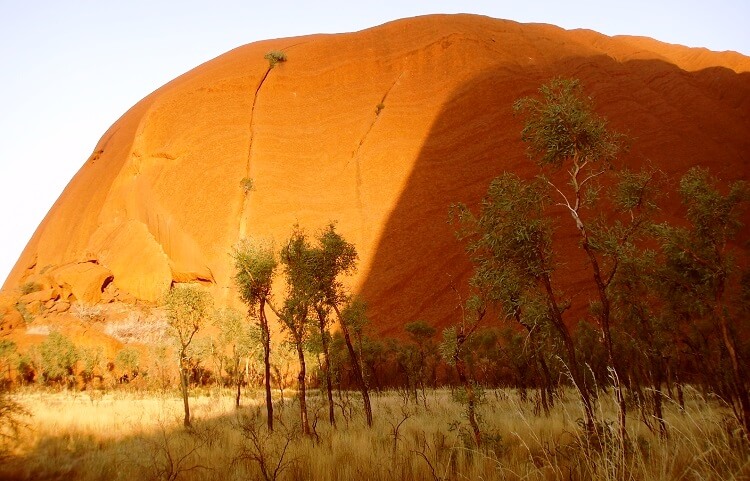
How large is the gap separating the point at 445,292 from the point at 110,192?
43832mm

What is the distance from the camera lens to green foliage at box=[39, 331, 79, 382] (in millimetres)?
35438

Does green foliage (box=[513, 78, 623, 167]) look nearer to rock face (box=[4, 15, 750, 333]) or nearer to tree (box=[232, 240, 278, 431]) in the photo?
tree (box=[232, 240, 278, 431])

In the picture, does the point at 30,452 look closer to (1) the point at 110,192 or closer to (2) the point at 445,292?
(2) the point at 445,292

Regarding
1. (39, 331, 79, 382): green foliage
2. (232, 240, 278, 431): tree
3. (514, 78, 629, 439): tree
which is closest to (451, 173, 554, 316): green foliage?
(514, 78, 629, 439): tree

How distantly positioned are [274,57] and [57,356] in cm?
4315

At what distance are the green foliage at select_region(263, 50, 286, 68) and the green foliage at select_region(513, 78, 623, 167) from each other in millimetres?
55040

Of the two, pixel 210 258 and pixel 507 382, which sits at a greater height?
pixel 210 258

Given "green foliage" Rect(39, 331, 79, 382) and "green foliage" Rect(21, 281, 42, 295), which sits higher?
"green foliage" Rect(21, 281, 42, 295)

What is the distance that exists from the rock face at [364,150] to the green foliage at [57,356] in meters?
6.79

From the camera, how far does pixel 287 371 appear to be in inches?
1540

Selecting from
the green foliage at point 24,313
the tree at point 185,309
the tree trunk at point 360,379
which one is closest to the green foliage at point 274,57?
the green foliage at point 24,313

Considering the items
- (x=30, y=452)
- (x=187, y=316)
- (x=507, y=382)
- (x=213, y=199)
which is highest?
(x=213, y=199)

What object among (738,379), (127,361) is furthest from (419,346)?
(738,379)

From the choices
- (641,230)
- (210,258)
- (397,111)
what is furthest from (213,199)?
(641,230)
